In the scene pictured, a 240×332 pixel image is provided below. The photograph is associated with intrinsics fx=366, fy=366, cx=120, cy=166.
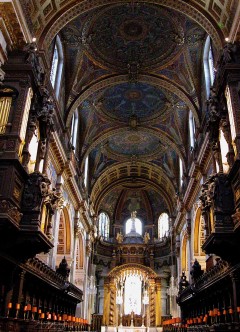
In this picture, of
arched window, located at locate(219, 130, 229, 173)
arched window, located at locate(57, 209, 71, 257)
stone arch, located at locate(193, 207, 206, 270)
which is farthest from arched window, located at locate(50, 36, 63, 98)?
stone arch, located at locate(193, 207, 206, 270)

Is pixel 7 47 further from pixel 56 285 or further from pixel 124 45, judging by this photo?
pixel 56 285

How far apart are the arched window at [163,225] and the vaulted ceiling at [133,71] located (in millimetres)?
4936

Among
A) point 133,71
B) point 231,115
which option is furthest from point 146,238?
point 231,115

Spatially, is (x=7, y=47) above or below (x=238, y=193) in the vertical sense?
above

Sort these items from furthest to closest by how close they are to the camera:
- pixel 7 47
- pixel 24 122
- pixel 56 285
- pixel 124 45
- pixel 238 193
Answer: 1. pixel 124 45
2. pixel 56 285
3. pixel 7 47
4. pixel 24 122
5. pixel 238 193

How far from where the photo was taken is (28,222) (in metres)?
12.5

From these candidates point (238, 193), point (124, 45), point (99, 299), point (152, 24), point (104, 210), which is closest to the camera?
point (238, 193)

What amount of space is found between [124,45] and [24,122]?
37.9 feet

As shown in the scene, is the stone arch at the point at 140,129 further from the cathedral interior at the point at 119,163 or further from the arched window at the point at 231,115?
the arched window at the point at 231,115

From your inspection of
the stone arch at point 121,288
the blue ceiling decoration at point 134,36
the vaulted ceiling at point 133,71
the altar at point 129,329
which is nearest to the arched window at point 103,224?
the stone arch at point 121,288

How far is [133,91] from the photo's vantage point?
88.1 feet

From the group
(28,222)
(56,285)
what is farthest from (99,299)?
(28,222)

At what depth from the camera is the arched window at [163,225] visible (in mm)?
39037

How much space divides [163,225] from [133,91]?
17769 mm
